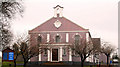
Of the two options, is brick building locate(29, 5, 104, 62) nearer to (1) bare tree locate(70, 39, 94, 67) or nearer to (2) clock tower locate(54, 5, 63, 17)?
(2) clock tower locate(54, 5, 63, 17)

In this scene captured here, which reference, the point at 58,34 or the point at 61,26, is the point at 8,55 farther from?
the point at 61,26

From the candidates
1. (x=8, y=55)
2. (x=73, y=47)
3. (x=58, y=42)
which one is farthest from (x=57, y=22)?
(x=8, y=55)

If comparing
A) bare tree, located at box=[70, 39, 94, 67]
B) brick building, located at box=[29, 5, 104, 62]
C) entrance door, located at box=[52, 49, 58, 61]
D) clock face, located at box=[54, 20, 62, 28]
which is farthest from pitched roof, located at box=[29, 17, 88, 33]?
bare tree, located at box=[70, 39, 94, 67]

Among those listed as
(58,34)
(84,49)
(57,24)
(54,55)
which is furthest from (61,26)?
(84,49)

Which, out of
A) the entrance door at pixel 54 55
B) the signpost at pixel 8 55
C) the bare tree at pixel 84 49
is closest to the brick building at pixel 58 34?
the entrance door at pixel 54 55

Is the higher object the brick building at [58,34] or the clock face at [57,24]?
the clock face at [57,24]

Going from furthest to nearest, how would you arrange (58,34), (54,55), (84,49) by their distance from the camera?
(58,34) → (54,55) → (84,49)

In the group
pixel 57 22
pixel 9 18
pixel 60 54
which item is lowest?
pixel 60 54

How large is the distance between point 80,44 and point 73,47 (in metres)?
1.68

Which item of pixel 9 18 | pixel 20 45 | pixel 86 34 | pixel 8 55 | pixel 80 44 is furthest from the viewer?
pixel 86 34

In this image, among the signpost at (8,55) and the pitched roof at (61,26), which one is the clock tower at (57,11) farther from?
the signpost at (8,55)

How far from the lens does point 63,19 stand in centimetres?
4975

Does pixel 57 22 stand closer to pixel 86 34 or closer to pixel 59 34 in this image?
pixel 59 34

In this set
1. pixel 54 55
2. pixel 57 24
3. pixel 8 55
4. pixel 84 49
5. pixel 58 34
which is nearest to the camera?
pixel 8 55
